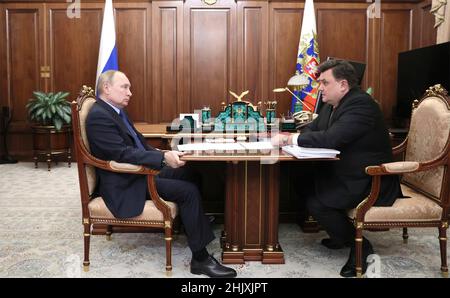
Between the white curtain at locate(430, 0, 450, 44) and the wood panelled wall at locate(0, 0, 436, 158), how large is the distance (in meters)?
1.80

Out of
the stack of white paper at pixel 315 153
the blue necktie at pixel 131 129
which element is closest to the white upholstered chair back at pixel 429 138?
the stack of white paper at pixel 315 153

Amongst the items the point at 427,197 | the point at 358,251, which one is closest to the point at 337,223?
the point at 358,251

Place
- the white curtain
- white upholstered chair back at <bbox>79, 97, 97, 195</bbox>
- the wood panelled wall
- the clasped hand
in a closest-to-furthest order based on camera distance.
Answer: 1. the clasped hand
2. white upholstered chair back at <bbox>79, 97, 97, 195</bbox>
3. the white curtain
4. the wood panelled wall

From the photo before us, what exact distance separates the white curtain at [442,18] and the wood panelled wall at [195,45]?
180 cm

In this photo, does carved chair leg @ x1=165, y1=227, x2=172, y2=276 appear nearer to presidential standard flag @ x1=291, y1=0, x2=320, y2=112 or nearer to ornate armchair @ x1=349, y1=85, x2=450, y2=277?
ornate armchair @ x1=349, y1=85, x2=450, y2=277

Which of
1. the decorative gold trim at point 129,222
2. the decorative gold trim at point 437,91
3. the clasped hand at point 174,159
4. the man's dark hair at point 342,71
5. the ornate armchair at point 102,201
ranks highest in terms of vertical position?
Result: the man's dark hair at point 342,71

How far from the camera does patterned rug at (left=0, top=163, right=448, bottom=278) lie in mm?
2752

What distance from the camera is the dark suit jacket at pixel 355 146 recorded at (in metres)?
2.64

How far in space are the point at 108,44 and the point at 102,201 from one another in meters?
4.49

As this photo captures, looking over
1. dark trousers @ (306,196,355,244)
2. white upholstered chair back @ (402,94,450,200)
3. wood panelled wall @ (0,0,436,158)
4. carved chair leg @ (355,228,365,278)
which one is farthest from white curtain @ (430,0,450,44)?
carved chair leg @ (355,228,365,278)

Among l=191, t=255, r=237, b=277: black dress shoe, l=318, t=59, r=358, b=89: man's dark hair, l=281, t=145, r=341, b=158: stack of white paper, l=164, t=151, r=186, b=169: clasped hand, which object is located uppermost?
l=318, t=59, r=358, b=89: man's dark hair

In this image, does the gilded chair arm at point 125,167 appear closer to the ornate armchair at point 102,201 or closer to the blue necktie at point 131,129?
the ornate armchair at point 102,201

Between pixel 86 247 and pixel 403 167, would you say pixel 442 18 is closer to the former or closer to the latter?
pixel 403 167

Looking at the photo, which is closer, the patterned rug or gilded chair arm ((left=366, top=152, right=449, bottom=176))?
gilded chair arm ((left=366, top=152, right=449, bottom=176))
